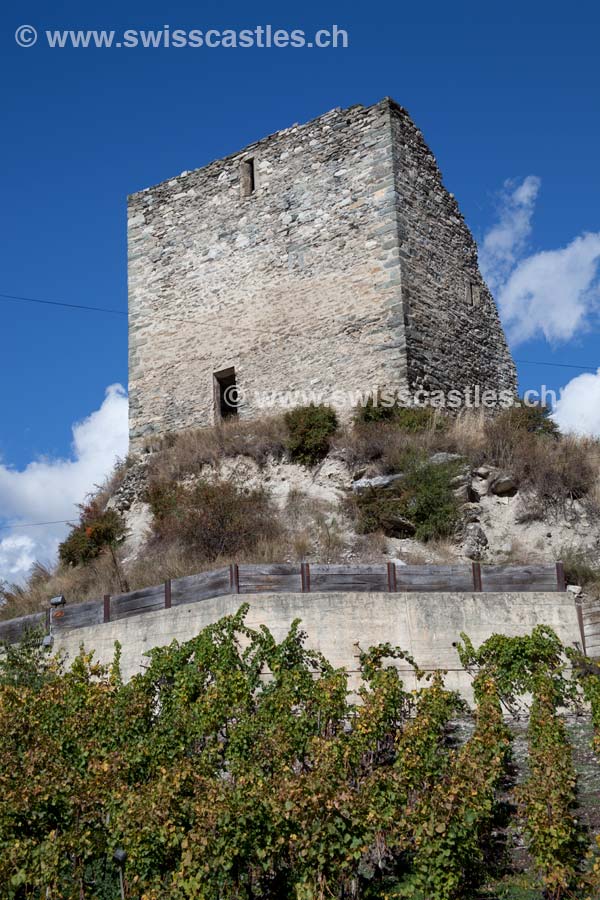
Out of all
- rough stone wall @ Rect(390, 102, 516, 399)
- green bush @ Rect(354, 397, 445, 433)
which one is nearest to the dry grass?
green bush @ Rect(354, 397, 445, 433)

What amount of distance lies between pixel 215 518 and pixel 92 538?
9.20ft

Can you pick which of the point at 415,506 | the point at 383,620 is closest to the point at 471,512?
the point at 415,506

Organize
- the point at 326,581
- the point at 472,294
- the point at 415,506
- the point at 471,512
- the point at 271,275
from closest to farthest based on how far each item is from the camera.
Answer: the point at 326,581
the point at 415,506
the point at 471,512
the point at 271,275
the point at 472,294

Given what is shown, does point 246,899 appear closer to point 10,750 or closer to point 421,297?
point 10,750

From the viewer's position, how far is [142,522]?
17.2 meters

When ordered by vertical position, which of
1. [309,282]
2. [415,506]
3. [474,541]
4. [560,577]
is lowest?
[560,577]

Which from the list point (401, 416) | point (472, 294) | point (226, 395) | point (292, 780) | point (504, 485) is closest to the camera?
point (292, 780)

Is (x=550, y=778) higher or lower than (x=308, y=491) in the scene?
lower

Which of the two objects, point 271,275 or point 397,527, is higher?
point 271,275

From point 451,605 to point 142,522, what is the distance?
6528 mm

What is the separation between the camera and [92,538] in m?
17.1

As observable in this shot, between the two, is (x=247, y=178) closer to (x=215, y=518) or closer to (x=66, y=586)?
(x=215, y=518)

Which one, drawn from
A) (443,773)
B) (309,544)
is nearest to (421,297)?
(309,544)

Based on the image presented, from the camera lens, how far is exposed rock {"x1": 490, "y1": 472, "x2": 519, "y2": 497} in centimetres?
1537
